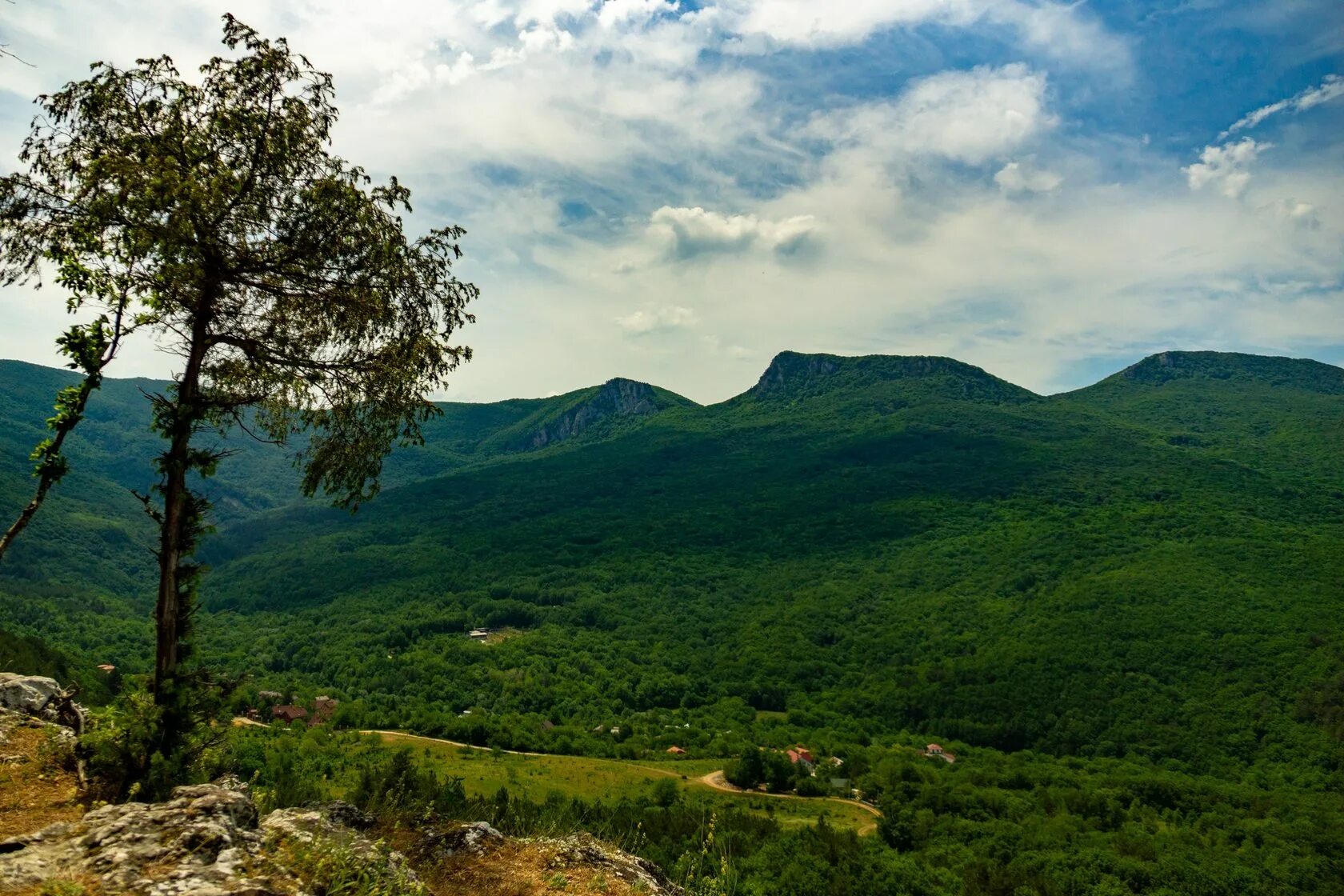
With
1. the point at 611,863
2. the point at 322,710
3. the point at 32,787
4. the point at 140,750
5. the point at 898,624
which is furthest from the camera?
the point at 898,624

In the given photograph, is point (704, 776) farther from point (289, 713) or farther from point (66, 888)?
point (66, 888)

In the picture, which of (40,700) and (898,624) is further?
(898,624)

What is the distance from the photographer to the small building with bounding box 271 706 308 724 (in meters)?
63.0

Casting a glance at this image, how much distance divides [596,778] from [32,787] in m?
57.0

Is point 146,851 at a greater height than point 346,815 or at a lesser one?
greater

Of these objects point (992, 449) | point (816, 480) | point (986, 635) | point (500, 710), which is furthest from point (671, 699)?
point (992, 449)

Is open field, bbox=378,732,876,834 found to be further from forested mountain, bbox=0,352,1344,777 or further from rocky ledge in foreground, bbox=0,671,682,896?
rocky ledge in foreground, bbox=0,671,682,896

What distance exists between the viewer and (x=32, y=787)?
330 inches

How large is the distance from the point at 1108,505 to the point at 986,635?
2118 inches

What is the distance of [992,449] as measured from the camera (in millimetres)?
171375

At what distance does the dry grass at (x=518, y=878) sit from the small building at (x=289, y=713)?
6493cm

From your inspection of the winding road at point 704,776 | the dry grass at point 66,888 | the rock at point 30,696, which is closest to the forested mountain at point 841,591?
the winding road at point 704,776

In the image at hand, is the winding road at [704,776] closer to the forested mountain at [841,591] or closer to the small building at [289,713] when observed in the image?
the forested mountain at [841,591]

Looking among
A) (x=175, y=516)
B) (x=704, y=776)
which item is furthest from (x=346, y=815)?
(x=704, y=776)
